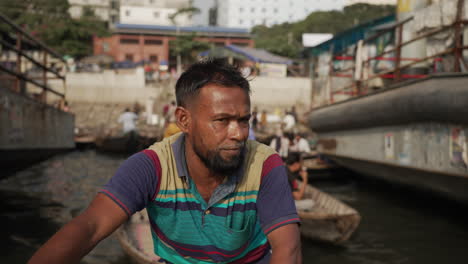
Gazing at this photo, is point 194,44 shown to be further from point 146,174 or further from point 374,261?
point 146,174

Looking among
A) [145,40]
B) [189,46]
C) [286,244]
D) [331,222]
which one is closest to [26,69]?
[331,222]

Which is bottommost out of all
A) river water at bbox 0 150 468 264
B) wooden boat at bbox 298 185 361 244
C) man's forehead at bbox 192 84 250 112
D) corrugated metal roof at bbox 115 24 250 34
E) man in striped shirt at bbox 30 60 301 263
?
river water at bbox 0 150 468 264

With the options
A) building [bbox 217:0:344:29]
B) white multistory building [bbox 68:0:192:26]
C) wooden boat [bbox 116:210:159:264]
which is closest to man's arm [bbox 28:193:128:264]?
wooden boat [bbox 116:210:159:264]

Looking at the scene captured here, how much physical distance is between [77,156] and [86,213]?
1682 centimetres

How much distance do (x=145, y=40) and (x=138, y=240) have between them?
3973 cm

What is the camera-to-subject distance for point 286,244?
73.2 inches

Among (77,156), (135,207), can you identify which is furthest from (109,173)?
(135,207)

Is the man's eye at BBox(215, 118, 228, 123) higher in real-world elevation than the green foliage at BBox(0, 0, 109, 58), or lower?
lower

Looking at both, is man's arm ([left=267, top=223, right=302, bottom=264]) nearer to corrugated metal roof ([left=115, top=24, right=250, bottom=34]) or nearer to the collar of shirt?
the collar of shirt

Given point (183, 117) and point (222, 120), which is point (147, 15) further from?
point (222, 120)

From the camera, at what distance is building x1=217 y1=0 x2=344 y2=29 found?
7381cm

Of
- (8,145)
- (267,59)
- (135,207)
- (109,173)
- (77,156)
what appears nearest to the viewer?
(135,207)

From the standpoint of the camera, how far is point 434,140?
633cm

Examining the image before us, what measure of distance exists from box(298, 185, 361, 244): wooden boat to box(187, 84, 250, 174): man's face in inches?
191
